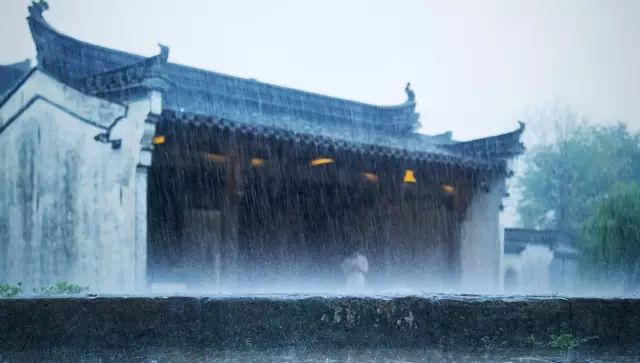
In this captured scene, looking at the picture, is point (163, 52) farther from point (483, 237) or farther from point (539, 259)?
point (539, 259)

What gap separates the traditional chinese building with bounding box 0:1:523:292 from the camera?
770 cm

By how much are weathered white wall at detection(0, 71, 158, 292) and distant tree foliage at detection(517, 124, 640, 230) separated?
A: 2298 cm

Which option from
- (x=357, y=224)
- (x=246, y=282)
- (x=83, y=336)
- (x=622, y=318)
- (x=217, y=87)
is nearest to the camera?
(x=83, y=336)

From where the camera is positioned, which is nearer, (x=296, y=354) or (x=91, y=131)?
(x=296, y=354)

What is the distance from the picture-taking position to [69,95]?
8383 millimetres

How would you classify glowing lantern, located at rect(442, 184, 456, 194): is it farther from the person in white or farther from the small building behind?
the small building behind

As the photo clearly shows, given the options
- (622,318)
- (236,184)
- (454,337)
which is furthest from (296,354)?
(236,184)

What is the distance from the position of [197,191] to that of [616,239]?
47.0ft

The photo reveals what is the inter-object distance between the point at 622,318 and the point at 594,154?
28483 millimetres

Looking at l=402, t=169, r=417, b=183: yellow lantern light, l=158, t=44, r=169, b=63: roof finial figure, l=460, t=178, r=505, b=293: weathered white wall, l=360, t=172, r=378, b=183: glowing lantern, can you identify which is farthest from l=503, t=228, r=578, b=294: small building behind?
l=158, t=44, r=169, b=63: roof finial figure

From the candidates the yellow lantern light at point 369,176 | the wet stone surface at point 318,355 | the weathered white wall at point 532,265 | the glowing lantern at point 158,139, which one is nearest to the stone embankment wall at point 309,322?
the wet stone surface at point 318,355

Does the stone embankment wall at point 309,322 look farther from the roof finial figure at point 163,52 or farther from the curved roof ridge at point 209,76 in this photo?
the curved roof ridge at point 209,76

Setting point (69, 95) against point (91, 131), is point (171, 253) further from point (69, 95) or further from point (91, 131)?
point (69, 95)

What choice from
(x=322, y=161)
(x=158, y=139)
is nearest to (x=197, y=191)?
(x=158, y=139)
